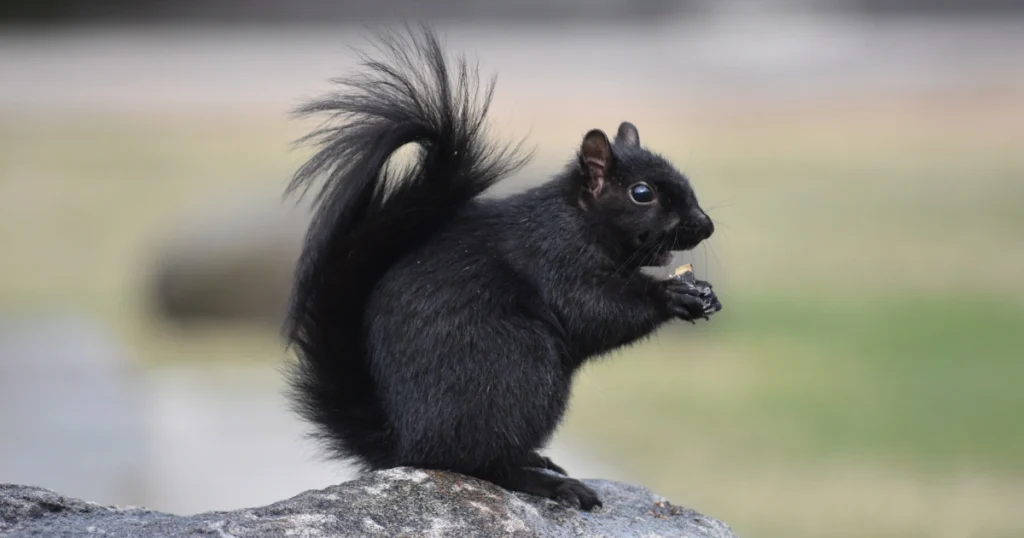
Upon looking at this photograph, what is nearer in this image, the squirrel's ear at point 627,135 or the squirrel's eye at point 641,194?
the squirrel's eye at point 641,194

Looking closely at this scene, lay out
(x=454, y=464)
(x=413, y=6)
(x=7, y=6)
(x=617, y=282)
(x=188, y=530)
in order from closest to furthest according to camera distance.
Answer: (x=188, y=530), (x=454, y=464), (x=617, y=282), (x=413, y=6), (x=7, y=6)

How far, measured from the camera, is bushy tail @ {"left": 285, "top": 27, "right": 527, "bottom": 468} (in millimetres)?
2738

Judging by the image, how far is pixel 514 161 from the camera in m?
2.98

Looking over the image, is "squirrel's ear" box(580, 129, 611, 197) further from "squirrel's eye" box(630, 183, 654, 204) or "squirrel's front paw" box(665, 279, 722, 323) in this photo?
"squirrel's front paw" box(665, 279, 722, 323)

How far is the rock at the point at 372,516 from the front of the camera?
2309 mm

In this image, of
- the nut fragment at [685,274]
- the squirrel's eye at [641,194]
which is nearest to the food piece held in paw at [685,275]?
the nut fragment at [685,274]

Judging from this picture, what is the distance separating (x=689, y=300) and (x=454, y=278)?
1.86ft

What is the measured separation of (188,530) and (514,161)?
1.21 metres

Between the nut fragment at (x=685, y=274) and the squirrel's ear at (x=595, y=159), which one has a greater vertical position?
the squirrel's ear at (x=595, y=159)

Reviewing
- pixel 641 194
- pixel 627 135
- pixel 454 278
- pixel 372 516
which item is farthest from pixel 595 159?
pixel 372 516

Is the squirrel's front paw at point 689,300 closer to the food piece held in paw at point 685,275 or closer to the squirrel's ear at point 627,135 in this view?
the food piece held in paw at point 685,275

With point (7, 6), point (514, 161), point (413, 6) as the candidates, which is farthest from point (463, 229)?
point (7, 6)

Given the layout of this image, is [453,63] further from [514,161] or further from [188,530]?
[188,530]

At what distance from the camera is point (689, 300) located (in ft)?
9.39
